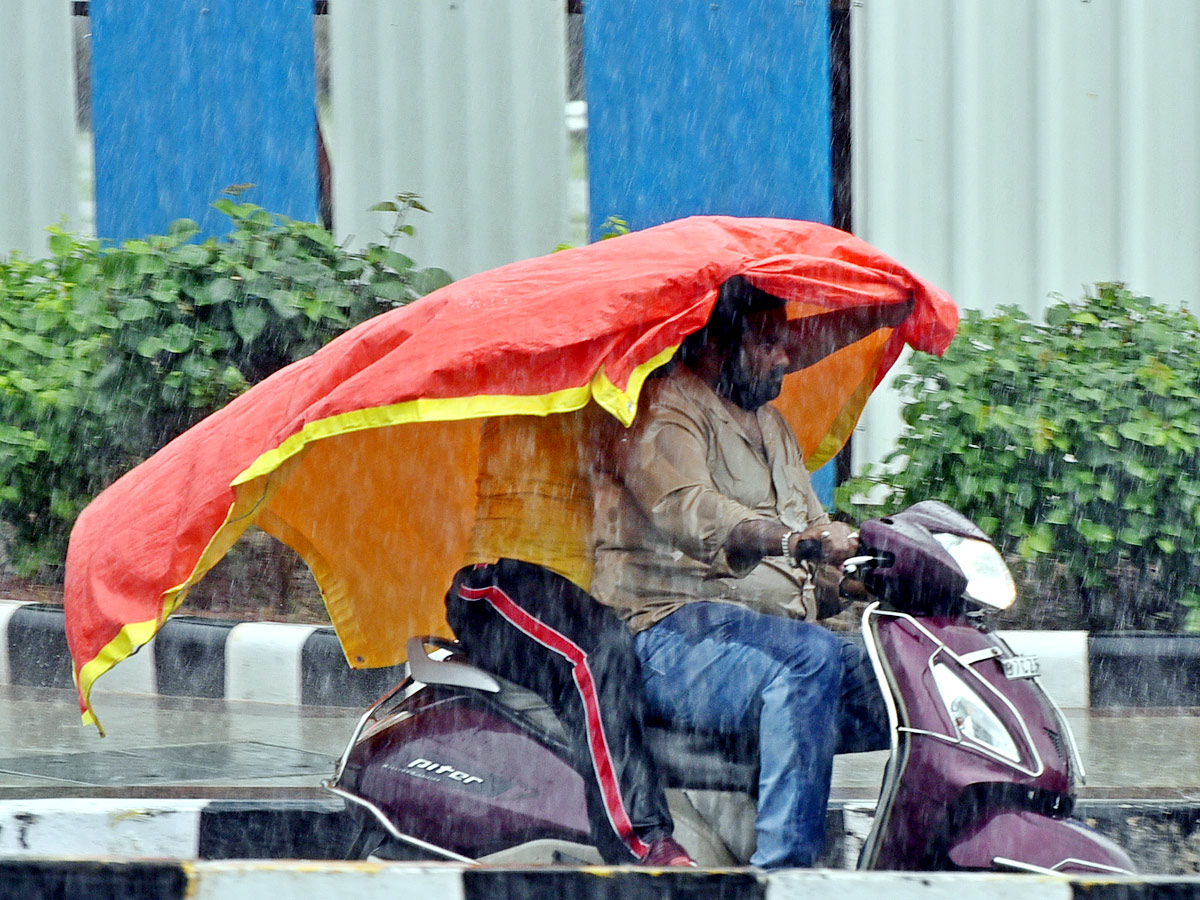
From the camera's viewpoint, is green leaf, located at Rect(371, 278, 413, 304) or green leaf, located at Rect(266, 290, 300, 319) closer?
green leaf, located at Rect(266, 290, 300, 319)

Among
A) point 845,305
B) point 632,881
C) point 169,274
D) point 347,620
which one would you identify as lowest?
point 632,881

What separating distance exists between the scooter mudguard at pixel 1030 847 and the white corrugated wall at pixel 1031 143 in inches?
177

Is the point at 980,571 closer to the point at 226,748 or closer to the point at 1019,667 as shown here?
the point at 1019,667

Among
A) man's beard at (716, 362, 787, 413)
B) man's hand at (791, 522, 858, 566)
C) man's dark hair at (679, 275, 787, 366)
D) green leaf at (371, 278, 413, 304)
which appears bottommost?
man's hand at (791, 522, 858, 566)

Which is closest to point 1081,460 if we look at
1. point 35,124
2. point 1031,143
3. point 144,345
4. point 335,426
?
point 1031,143

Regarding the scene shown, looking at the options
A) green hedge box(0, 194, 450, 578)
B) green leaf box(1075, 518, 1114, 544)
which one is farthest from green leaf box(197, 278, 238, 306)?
green leaf box(1075, 518, 1114, 544)

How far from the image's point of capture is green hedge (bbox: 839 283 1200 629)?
5113 millimetres

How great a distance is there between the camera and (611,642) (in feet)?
7.63

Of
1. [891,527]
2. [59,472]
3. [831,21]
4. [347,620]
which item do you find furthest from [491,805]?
[831,21]

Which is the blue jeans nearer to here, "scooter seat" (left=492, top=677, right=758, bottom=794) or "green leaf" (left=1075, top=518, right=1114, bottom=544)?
"scooter seat" (left=492, top=677, right=758, bottom=794)

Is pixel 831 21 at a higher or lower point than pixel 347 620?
higher

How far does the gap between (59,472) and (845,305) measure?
4.31 metres

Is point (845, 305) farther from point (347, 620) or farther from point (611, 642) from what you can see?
point (347, 620)

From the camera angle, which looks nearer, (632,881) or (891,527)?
(632,881)
